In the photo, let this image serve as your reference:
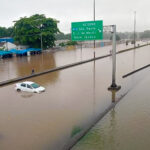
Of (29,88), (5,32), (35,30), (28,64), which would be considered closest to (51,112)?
(29,88)

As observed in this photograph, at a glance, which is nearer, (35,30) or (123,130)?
(123,130)

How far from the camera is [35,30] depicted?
1879 inches

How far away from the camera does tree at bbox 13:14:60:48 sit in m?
47.9

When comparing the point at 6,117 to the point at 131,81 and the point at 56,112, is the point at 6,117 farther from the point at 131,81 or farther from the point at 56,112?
the point at 131,81

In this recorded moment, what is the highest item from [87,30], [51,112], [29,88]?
[87,30]

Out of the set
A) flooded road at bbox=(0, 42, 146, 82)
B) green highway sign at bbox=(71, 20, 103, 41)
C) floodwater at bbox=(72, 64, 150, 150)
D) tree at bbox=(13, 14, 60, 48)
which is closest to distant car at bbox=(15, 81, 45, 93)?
flooded road at bbox=(0, 42, 146, 82)

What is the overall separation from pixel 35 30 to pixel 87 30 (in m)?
28.2

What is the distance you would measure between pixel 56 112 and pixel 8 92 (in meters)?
6.95

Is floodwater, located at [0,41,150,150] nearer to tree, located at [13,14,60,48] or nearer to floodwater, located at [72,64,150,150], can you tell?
floodwater, located at [72,64,150,150]

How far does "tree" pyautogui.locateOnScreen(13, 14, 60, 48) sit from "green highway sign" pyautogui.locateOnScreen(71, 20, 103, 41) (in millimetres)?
25644

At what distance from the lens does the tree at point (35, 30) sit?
47.9 meters

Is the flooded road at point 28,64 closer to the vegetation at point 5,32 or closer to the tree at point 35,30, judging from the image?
the tree at point 35,30

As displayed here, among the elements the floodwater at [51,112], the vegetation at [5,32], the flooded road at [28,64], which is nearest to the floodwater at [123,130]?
the floodwater at [51,112]

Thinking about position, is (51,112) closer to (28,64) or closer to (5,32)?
(28,64)
